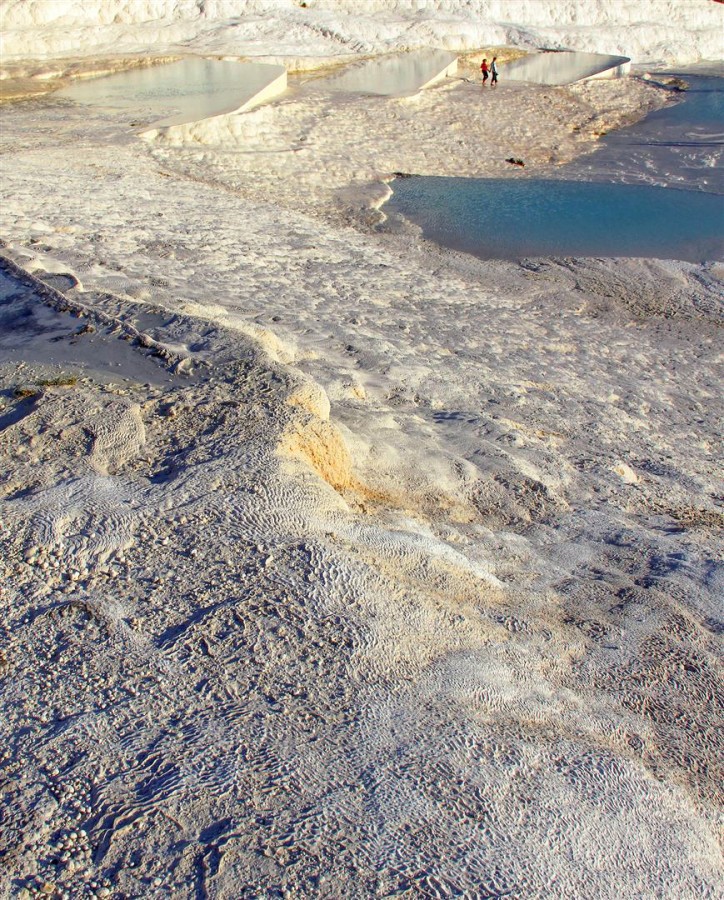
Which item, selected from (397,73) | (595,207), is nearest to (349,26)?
(397,73)

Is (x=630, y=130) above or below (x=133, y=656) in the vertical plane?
below

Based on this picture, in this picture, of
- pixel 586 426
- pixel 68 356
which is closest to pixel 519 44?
pixel 586 426

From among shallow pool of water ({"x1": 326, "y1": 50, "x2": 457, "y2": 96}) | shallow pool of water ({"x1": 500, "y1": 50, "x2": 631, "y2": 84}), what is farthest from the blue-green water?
shallow pool of water ({"x1": 500, "y1": 50, "x2": 631, "y2": 84})

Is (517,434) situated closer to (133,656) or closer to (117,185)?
(133,656)

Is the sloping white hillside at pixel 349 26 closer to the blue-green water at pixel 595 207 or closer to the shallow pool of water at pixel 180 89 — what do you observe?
the shallow pool of water at pixel 180 89

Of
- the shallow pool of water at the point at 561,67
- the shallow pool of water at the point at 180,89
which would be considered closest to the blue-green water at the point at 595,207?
the shallow pool of water at the point at 180,89

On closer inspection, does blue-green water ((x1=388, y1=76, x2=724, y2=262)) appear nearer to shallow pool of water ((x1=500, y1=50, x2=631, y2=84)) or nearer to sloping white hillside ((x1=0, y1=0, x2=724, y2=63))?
shallow pool of water ((x1=500, y1=50, x2=631, y2=84))
